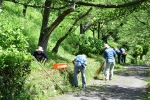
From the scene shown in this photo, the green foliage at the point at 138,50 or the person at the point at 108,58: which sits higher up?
the person at the point at 108,58

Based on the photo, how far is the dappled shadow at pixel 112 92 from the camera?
545 inches

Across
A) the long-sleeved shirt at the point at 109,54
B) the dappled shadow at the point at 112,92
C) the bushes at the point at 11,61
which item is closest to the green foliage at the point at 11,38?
the bushes at the point at 11,61

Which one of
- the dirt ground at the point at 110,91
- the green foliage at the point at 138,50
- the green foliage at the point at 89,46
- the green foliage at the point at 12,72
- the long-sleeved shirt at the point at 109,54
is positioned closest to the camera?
Answer: the green foliage at the point at 12,72

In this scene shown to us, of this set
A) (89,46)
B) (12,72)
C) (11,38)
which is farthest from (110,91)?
(89,46)

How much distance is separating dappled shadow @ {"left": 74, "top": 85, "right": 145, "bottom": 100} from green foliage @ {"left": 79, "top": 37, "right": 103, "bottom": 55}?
959 centimetres

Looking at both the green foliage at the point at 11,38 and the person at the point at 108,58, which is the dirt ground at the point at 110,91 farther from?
the green foliage at the point at 11,38

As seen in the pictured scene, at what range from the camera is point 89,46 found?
26.7m

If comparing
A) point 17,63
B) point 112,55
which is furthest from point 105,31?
point 17,63

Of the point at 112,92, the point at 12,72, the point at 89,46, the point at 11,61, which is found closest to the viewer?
the point at 11,61

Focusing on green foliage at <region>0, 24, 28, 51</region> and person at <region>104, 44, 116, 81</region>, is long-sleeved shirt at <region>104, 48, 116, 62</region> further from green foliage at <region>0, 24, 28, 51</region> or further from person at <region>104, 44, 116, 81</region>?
green foliage at <region>0, 24, 28, 51</region>

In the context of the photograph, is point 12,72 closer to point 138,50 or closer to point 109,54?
point 109,54

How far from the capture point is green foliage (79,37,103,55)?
2609 cm

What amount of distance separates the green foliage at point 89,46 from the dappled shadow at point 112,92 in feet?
31.5

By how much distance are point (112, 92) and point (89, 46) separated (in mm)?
11947
